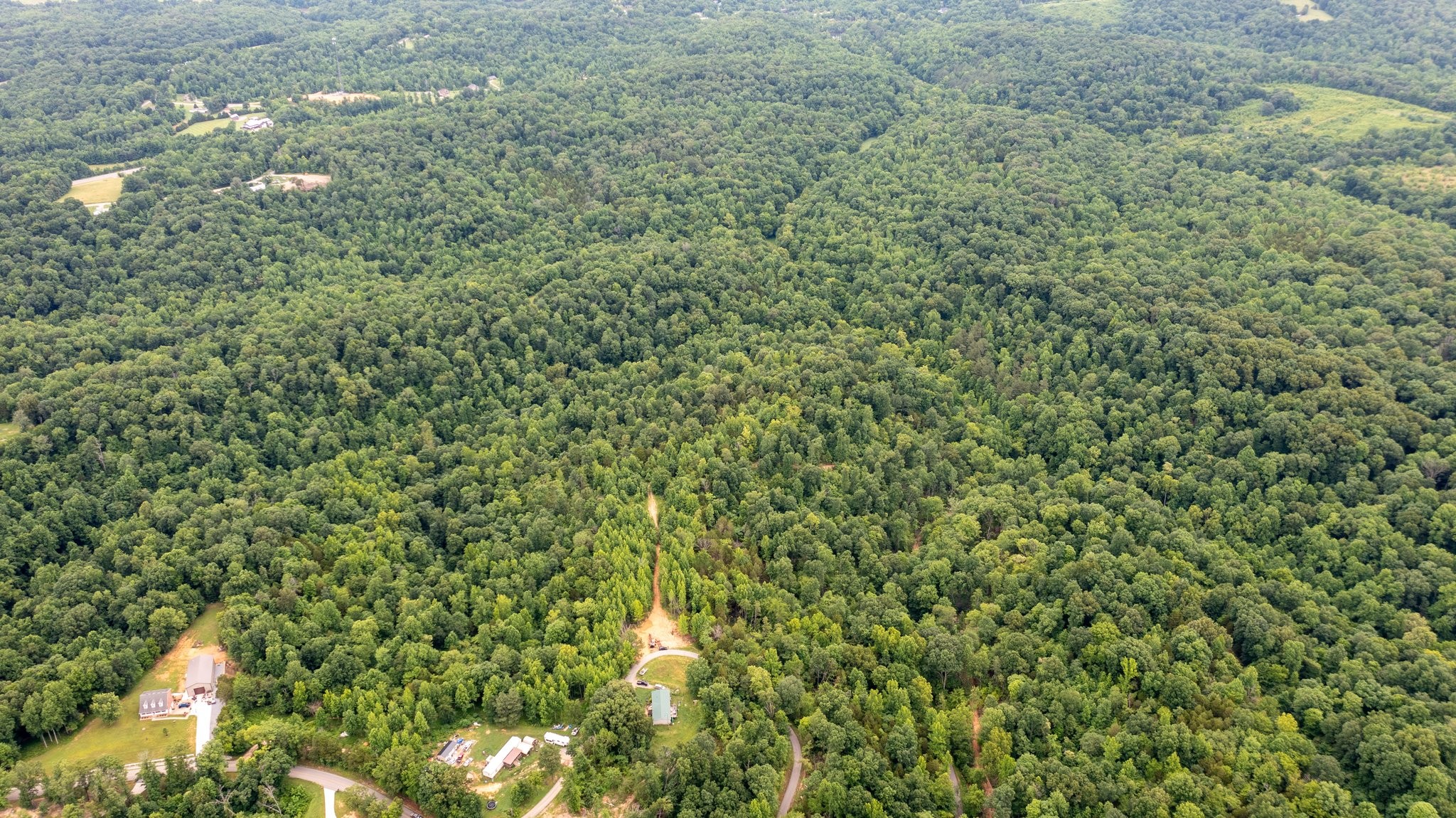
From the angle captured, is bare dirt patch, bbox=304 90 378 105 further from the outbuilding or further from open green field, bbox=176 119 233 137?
the outbuilding

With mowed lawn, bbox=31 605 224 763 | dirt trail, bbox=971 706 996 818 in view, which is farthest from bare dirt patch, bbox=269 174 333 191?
dirt trail, bbox=971 706 996 818

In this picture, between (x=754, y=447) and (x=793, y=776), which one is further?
(x=754, y=447)

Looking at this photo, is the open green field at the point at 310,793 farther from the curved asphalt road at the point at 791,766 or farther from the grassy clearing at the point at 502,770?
the curved asphalt road at the point at 791,766

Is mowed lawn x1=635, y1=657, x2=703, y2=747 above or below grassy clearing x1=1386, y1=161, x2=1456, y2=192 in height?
below

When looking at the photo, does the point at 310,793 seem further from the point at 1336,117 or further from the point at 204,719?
the point at 1336,117

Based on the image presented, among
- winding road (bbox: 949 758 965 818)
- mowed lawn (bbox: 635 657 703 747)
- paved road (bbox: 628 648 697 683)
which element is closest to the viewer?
winding road (bbox: 949 758 965 818)

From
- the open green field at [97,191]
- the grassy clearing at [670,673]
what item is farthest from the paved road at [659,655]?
the open green field at [97,191]

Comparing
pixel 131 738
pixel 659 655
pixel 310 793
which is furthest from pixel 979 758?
pixel 131 738
